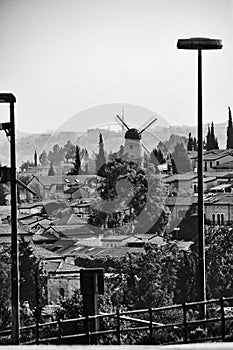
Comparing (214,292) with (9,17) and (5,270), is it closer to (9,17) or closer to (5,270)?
(5,270)

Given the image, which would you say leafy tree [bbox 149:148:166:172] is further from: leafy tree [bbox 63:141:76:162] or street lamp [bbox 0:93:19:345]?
street lamp [bbox 0:93:19:345]

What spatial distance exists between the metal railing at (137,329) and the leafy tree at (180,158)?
22.0 inches

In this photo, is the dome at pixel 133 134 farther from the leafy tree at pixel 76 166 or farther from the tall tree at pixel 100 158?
the leafy tree at pixel 76 166

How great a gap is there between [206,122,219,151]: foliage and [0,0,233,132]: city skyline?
6 centimetres

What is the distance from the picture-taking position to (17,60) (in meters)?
6.41

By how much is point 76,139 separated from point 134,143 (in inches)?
9.4

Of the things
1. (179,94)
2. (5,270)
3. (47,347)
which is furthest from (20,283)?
(179,94)

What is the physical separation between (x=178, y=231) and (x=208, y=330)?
427 mm

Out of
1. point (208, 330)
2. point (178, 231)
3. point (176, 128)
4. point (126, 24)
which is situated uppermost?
point (126, 24)

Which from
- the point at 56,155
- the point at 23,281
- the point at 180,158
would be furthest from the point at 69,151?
the point at 23,281

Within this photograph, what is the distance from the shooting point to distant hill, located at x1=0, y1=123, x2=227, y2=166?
6.38 metres

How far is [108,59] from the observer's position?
6465 millimetres

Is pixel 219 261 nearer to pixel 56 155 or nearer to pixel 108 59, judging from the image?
pixel 56 155

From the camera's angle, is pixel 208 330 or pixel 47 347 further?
pixel 208 330
